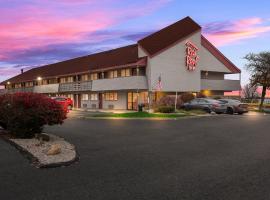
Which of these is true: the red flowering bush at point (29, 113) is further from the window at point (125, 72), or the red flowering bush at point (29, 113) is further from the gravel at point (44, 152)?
the window at point (125, 72)

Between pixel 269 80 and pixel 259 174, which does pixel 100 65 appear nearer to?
pixel 269 80

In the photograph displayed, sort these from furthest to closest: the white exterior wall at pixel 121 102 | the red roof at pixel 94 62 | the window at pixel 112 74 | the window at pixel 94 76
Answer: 1. the window at pixel 94 76
2. the window at pixel 112 74
3. the red roof at pixel 94 62
4. the white exterior wall at pixel 121 102

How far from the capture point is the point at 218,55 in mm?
57344

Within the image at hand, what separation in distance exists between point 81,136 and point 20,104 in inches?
126

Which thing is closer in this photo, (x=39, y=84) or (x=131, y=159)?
(x=131, y=159)

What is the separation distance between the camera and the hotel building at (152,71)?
47312 millimetres

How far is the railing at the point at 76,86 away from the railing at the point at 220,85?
604 inches

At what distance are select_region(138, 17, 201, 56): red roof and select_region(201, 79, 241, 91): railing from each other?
280 inches

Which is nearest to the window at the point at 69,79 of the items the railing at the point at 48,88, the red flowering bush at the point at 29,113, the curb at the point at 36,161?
the railing at the point at 48,88

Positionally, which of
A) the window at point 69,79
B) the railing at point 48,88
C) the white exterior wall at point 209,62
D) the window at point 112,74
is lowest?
the railing at point 48,88

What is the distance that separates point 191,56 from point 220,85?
25.7 feet

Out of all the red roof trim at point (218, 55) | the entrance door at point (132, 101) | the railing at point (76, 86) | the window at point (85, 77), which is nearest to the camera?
the entrance door at point (132, 101)

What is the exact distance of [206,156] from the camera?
11.8 metres

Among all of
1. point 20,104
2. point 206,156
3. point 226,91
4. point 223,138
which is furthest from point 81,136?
point 226,91
